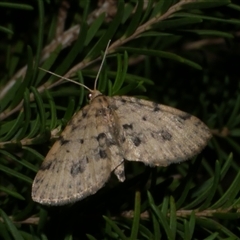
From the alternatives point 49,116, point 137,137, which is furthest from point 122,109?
point 49,116

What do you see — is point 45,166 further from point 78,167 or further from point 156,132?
point 156,132

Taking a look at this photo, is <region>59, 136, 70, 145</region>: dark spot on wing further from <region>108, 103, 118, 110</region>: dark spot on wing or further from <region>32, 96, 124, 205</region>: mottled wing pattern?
<region>108, 103, 118, 110</region>: dark spot on wing

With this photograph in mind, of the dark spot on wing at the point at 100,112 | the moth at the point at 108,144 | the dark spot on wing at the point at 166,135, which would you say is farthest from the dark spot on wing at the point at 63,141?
the dark spot on wing at the point at 166,135

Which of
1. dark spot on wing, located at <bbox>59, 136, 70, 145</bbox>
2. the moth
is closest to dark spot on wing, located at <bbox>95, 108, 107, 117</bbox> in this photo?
the moth

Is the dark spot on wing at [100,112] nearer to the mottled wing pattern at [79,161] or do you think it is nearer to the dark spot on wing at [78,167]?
the mottled wing pattern at [79,161]

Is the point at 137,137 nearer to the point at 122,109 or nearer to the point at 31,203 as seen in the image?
the point at 122,109

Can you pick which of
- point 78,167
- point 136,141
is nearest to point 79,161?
point 78,167

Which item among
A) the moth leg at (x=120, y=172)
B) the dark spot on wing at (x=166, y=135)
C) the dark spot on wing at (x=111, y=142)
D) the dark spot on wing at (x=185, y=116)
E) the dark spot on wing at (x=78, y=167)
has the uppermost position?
the dark spot on wing at (x=185, y=116)
